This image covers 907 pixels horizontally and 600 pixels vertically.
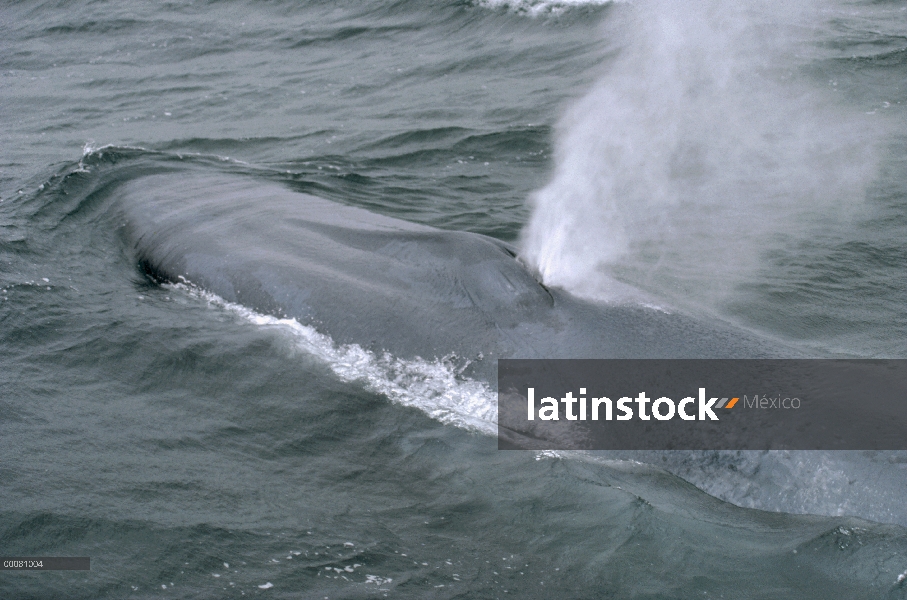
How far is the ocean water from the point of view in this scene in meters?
6.64

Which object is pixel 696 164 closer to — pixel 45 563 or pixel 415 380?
pixel 415 380

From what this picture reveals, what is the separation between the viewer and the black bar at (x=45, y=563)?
662 centimetres

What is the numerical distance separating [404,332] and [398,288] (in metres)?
0.55

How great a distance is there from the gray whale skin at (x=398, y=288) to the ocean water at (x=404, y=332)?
0.65ft

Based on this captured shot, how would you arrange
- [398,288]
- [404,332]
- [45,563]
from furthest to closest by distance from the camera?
[398,288] < [404,332] < [45,563]

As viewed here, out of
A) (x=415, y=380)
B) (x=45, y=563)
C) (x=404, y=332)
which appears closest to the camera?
(x=45, y=563)

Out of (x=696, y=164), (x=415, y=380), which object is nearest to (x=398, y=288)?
(x=415, y=380)

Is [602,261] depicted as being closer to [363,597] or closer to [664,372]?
[664,372]

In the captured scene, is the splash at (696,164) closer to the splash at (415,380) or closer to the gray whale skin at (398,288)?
the gray whale skin at (398,288)

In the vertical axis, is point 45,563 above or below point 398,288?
below

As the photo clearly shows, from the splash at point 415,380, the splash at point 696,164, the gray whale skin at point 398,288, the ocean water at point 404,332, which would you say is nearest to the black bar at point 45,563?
the ocean water at point 404,332

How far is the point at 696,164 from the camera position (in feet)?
49.0

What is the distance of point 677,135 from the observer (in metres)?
15.9

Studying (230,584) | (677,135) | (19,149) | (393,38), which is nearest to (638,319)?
(230,584)
